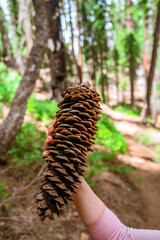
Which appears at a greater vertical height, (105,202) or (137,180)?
(105,202)

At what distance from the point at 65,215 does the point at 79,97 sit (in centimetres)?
A: 295

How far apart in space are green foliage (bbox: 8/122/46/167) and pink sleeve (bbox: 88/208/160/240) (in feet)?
9.74

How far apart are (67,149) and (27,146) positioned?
12.7 feet

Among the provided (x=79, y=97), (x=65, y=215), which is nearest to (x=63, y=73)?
(x=65, y=215)

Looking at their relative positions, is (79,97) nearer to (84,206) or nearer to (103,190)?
(84,206)

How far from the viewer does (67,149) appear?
105 centimetres

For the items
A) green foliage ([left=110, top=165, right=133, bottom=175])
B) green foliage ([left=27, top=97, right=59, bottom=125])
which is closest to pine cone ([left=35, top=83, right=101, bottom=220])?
green foliage ([left=110, top=165, right=133, bottom=175])

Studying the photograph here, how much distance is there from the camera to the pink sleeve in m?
1.14

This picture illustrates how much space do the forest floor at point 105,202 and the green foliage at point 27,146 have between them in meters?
0.23

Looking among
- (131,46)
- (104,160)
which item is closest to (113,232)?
(104,160)

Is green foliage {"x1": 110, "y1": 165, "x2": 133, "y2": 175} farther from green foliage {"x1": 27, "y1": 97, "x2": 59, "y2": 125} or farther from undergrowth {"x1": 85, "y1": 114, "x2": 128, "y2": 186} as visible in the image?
green foliage {"x1": 27, "y1": 97, "x2": 59, "y2": 125}

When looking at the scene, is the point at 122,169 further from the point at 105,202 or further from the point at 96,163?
the point at 105,202

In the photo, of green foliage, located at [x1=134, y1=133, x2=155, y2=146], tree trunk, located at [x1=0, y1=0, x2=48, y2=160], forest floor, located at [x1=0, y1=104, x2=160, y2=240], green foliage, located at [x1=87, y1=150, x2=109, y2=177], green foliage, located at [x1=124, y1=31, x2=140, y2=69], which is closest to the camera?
forest floor, located at [x1=0, y1=104, x2=160, y2=240]

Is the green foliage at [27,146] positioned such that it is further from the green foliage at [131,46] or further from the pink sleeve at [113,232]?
the green foliage at [131,46]
